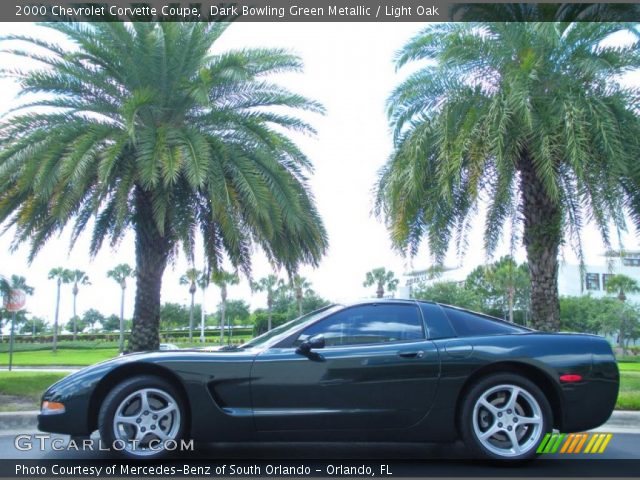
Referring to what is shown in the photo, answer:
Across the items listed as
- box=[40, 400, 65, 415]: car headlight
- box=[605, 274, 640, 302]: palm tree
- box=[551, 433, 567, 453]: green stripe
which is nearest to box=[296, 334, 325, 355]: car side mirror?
box=[40, 400, 65, 415]: car headlight

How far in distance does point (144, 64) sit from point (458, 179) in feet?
20.8

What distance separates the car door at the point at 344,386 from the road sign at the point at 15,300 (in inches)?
379

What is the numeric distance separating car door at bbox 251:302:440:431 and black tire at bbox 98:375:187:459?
0.65 metres

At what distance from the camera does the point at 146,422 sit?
16.8ft

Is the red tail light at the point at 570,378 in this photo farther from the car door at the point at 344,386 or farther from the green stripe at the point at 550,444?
the car door at the point at 344,386

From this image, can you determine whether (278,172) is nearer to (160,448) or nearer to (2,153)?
(2,153)

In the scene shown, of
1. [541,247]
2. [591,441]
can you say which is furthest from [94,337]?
[591,441]

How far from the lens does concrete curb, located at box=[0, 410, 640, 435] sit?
761 centimetres

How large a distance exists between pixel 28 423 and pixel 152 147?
5.21 meters

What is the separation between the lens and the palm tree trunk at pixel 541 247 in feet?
36.7

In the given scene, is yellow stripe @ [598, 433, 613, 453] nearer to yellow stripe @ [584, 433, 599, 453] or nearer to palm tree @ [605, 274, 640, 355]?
yellow stripe @ [584, 433, 599, 453]

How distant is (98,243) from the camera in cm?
1333

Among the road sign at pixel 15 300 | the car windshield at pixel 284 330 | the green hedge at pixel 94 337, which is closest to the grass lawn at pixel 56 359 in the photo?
the green hedge at pixel 94 337

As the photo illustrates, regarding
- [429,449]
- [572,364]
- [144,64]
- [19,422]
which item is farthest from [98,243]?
[572,364]
